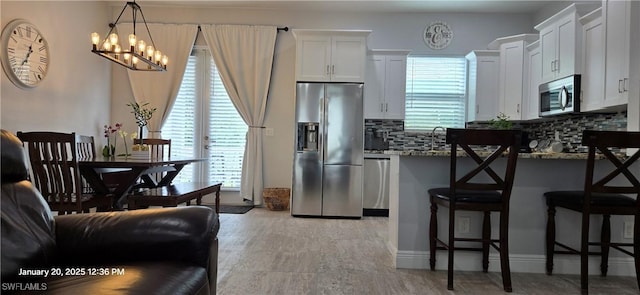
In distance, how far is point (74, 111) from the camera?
14.9ft

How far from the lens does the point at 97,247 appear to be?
1.33 meters

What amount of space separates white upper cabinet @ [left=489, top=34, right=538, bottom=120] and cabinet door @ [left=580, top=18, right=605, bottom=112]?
1049 mm

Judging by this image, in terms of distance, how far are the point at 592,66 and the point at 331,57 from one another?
2.76 m

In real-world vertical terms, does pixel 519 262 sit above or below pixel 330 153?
below

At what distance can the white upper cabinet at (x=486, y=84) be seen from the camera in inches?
194

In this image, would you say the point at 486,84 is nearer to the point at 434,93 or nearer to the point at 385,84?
the point at 434,93

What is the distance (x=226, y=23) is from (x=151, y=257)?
15.0 ft

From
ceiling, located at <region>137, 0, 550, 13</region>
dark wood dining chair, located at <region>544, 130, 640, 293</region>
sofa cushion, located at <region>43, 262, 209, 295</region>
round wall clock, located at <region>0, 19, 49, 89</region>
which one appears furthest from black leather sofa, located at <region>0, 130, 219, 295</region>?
ceiling, located at <region>137, 0, 550, 13</region>

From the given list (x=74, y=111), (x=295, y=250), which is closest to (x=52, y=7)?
(x=74, y=111)

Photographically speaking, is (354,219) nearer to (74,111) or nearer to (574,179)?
(574,179)

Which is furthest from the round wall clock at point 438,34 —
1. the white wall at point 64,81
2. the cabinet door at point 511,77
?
the white wall at point 64,81

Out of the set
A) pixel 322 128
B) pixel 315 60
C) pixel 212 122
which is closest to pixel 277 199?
pixel 322 128

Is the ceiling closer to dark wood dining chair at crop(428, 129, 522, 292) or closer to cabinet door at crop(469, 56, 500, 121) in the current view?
cabinet door at crop(469, 56, 500, 121)

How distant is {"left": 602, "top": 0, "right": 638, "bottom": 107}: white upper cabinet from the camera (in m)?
2.88
